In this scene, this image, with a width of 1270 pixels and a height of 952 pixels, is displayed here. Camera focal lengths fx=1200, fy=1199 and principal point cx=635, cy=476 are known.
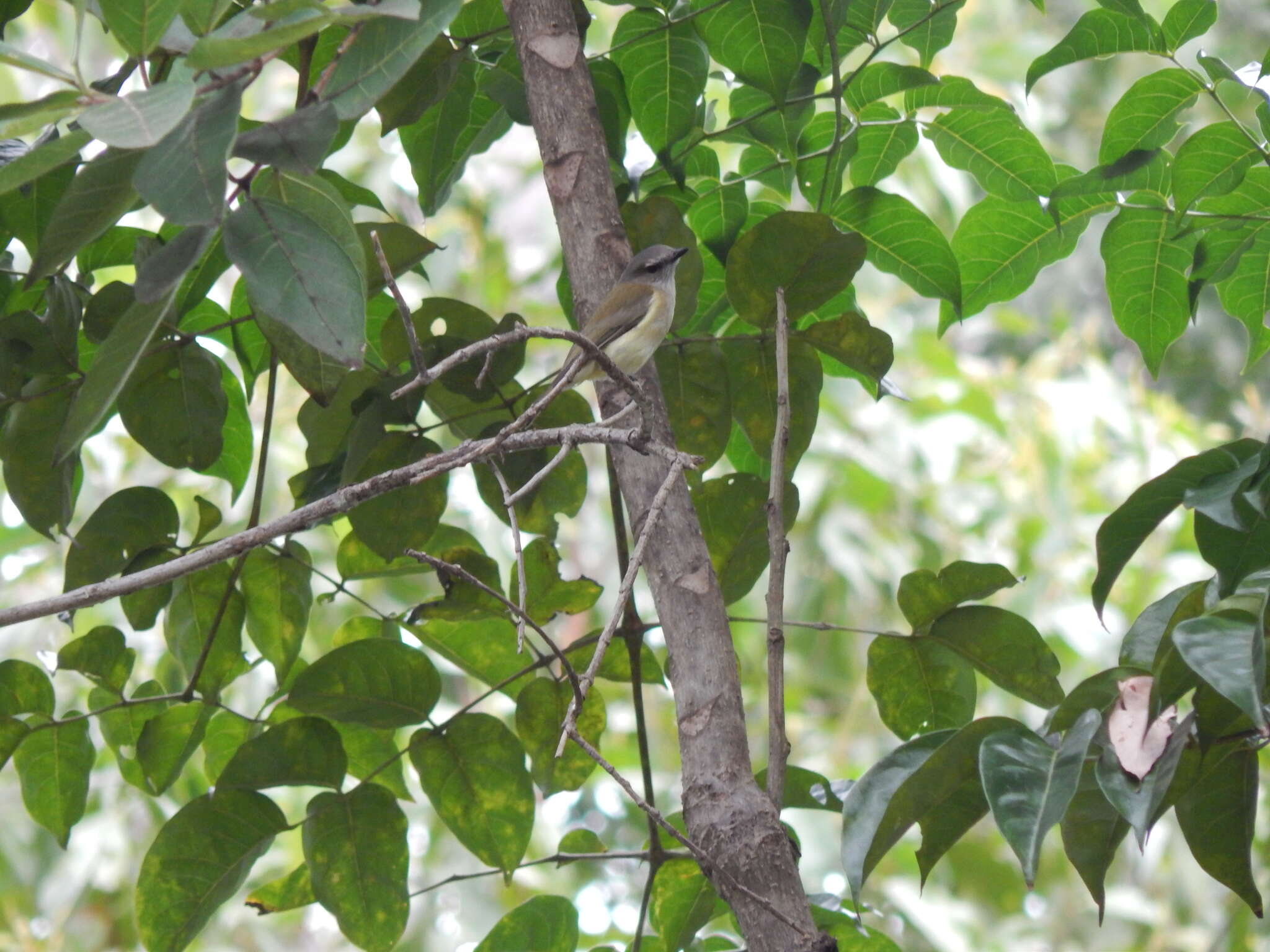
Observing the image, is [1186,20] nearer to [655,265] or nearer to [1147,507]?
[1147,507]

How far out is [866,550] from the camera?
22.0ft

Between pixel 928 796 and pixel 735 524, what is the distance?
1.83 feet

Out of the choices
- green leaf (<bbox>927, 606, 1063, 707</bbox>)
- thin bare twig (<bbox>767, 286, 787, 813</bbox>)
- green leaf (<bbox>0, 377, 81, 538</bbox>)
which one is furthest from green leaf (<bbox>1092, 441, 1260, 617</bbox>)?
green leaf (<bbox>0, 377, 81, 538</bbox>)

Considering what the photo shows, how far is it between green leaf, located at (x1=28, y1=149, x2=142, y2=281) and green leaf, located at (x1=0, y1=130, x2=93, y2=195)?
0.25 feet

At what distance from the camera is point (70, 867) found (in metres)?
5.79

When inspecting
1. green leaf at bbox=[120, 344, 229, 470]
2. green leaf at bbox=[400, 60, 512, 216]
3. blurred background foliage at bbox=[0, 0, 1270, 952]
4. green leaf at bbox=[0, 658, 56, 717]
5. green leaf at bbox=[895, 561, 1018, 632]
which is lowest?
green leaf at bbox=[0, 658, 56, 717]

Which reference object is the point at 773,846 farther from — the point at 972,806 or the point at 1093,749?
the point at 1093,749

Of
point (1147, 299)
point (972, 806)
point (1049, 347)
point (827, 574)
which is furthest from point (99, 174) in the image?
point (1049, 347)

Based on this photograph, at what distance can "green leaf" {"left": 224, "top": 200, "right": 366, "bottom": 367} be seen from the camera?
109 centimetres

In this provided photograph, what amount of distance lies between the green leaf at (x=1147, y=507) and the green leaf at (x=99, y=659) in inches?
52.6

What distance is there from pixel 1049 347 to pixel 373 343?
7499 millimetres

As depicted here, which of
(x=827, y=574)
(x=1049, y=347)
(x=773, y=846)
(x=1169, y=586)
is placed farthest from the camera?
(x=1049, y=347)

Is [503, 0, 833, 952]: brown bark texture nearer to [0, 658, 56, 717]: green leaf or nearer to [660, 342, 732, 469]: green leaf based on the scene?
[660, 342, 732, 469]: green leaf

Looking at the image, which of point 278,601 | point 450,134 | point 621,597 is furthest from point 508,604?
point 450,134
